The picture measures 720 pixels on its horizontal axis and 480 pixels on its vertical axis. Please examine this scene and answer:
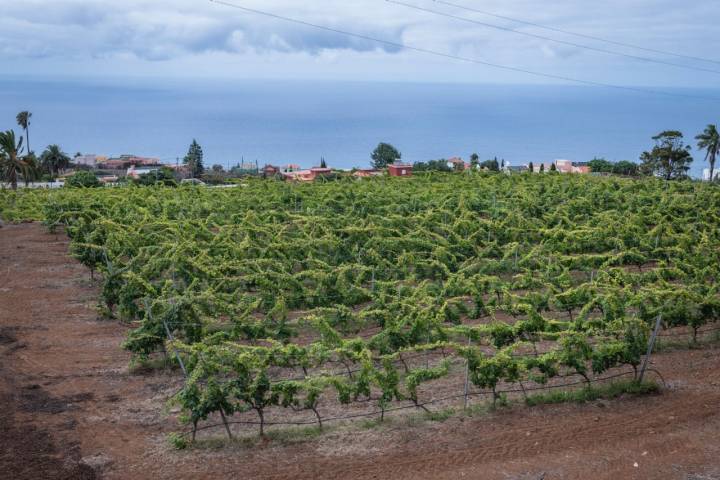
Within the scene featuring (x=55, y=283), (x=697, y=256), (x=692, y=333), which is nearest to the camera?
(x=692, y=333)

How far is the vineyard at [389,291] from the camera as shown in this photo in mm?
11070

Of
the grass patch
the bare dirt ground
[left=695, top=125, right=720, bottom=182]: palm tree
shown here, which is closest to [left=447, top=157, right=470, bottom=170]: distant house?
[left=695, top=125, right=720, bottom=182]: palm tree

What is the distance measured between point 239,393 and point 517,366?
4.48m

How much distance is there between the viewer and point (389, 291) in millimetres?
15617

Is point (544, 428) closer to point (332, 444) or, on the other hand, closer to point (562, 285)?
point (332, 444)

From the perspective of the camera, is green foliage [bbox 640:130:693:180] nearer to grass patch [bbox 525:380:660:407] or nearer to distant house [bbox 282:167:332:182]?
distant house [bbox 282:167:332:182]

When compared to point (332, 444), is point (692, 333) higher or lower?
higher

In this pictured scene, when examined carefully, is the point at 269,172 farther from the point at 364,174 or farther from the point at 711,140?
the point at 711,140

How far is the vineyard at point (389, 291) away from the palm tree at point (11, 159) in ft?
50.8

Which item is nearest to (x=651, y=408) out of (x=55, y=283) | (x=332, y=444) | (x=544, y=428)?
(x=544, y=428)

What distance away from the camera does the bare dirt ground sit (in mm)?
9508

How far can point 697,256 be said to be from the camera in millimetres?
16844

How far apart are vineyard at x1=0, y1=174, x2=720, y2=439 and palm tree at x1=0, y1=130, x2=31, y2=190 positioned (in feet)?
50.8

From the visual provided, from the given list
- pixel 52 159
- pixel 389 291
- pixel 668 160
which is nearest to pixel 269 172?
pixel 668 160
